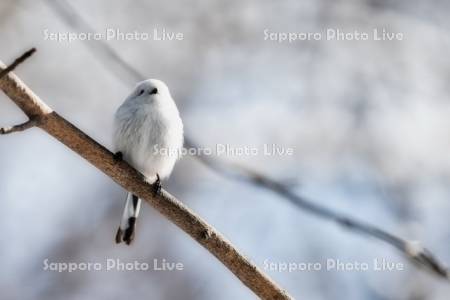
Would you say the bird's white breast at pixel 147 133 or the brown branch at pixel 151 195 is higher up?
the bird's white breast at pixel 147 133

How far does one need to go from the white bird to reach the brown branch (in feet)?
3.64

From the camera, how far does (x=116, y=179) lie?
2613mm

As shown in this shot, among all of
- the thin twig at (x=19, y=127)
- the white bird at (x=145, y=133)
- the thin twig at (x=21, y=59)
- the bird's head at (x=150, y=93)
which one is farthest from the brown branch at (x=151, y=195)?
Result: the bird's head at (x=150, y=93)

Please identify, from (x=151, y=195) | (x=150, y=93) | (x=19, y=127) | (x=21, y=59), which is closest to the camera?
(x=21, y=59)

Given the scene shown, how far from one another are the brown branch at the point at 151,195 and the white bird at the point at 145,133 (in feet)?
3.64

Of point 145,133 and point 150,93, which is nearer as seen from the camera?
point 145,133

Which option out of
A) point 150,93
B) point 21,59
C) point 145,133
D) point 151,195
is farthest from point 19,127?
point 150,93

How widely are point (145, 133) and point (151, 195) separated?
1.15 meters

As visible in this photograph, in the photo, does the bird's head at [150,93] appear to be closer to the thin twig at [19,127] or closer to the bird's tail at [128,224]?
the bird's tail at [128,224]

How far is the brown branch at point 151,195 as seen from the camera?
A: 7.39 feet

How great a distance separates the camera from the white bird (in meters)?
3.72

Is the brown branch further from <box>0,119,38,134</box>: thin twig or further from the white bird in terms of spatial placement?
the white bird

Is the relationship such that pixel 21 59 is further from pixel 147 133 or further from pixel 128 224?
pixel 128 224

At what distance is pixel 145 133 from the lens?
3729 millimetres
